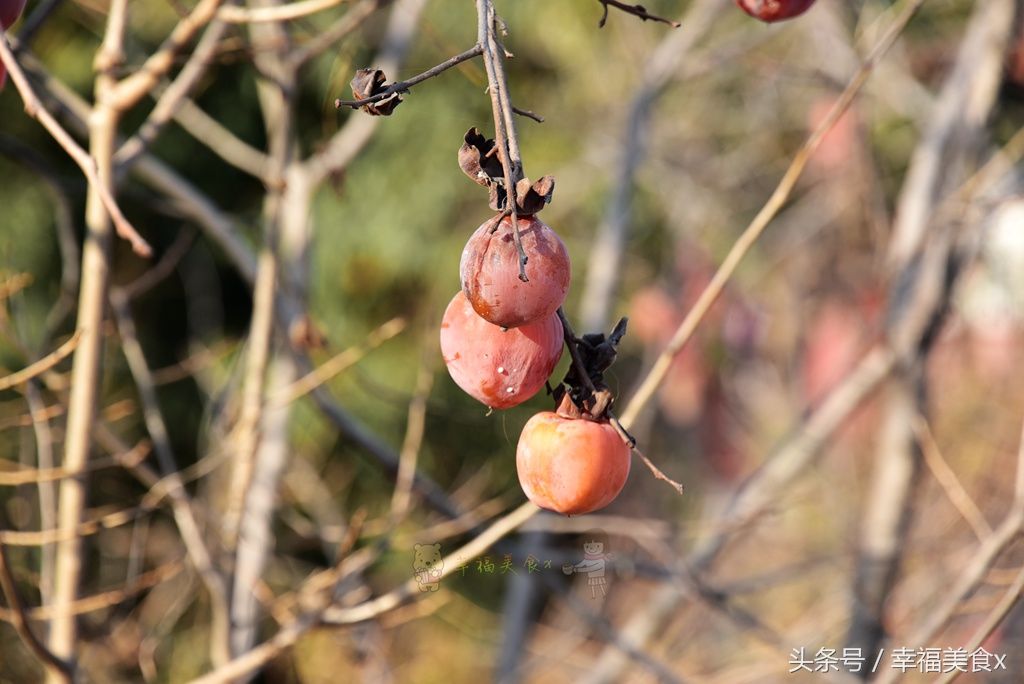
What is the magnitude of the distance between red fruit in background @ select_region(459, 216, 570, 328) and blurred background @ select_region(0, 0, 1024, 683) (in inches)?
58.8

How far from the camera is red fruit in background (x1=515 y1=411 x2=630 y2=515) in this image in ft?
2.43

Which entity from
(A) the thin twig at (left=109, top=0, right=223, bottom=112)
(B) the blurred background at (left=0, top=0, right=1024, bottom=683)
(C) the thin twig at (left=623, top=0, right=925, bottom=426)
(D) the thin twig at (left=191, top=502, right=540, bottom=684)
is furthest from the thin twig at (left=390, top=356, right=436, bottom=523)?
(B) the blurred background at (left=0, top=0, right=1024, bottom=683)

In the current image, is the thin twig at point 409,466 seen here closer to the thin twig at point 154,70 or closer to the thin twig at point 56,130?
the thin twig at point 154,70

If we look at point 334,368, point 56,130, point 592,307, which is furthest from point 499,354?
point 592,307

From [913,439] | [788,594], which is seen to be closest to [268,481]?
[913,439]

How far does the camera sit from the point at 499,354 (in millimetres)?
719

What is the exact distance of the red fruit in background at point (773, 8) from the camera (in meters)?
0.93

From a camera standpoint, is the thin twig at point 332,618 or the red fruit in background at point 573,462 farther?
the thin twig at point 332,618

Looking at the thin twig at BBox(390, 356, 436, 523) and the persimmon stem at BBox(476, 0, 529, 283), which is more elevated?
the persimmon stem at BBox(476, 0, 529, 283)

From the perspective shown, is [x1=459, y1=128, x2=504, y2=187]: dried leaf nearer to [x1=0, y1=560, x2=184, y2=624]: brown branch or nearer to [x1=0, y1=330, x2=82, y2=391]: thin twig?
[x1=0, y1=330, x2=82, y2=391]: thin twig

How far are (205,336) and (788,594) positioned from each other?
8.40ft

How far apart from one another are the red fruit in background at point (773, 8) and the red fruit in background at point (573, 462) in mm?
452

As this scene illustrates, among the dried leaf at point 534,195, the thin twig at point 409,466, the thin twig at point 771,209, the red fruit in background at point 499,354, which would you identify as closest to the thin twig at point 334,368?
the thin twig at point 409,466

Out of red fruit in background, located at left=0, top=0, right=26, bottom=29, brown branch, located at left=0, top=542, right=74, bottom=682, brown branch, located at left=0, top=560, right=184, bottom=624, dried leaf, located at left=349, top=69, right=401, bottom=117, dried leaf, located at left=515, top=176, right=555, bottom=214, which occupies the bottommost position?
brown branch, located at left=0, top=560, right=184, bottom=624
